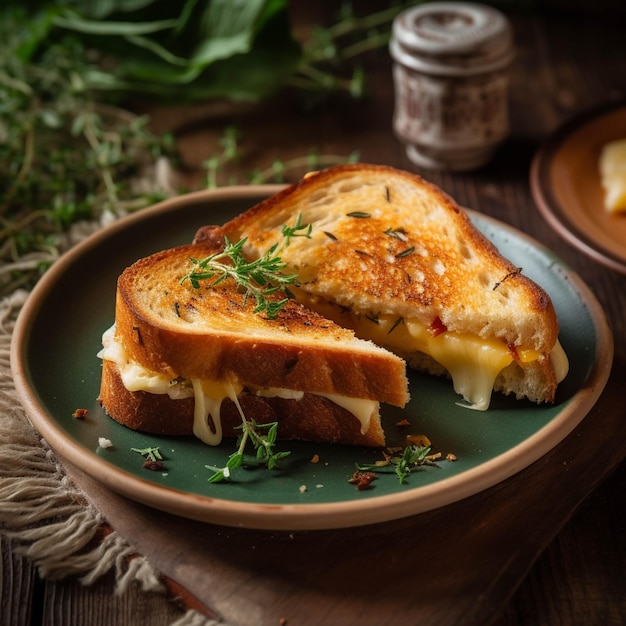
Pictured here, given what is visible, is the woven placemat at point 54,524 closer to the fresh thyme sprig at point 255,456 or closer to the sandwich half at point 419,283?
the fresh thyme sprig at point 255,456

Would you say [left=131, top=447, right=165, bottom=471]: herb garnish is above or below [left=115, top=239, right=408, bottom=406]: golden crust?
below

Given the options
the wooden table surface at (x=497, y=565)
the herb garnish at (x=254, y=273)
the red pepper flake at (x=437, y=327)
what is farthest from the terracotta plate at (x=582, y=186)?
the herb garnish at (x=254, y=273)

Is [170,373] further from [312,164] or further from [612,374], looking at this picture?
[312,164]

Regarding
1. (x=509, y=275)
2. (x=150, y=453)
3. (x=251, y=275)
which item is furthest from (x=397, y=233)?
(x=150, y=453)

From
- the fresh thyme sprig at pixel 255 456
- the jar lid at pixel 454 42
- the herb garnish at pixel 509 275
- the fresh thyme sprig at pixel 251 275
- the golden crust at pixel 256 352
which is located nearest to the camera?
the fresh thyme sprig at pixel 255 456

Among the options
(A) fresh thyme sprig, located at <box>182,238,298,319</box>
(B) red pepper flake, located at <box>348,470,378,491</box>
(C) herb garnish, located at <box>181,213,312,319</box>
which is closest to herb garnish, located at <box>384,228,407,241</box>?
(C) herb garnish, located at <box>181,213,312,319</box>

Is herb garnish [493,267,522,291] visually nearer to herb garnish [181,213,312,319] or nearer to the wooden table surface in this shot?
the wooden table surface
